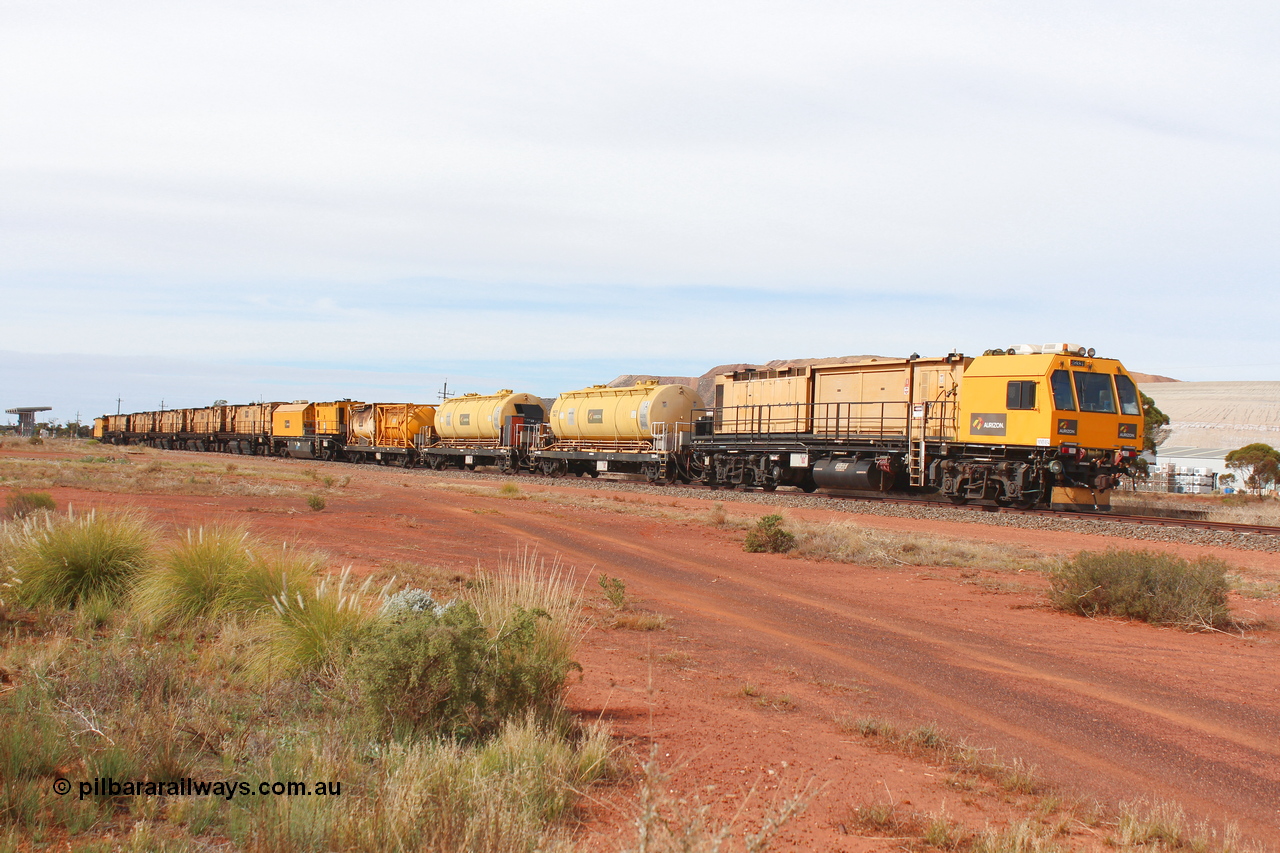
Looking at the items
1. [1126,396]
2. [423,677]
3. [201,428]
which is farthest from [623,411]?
[201,428]

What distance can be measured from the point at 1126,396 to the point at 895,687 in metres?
18.2

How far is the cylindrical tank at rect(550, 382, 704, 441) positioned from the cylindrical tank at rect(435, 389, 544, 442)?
4.18 meters

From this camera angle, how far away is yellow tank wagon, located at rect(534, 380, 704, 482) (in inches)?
1374

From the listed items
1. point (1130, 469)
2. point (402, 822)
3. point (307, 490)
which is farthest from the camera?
point (307, 490)

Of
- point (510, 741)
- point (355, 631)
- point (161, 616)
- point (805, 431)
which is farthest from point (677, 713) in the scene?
point (805, 431)

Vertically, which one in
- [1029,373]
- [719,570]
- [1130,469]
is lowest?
[719,570]

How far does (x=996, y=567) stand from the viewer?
50.4 feet

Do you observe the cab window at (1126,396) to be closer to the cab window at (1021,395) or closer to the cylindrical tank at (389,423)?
the cab window at (1021,395)

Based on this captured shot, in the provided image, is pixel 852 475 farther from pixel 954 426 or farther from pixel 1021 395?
pixel 1021 395

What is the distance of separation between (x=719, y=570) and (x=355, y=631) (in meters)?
8.80

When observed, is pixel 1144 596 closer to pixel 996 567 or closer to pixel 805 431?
pixel 996 567

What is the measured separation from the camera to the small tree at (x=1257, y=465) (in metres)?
51.4

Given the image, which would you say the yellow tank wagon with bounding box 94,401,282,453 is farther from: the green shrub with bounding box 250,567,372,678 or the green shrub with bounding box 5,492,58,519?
the green shrub with bounding box 250,567,372,678

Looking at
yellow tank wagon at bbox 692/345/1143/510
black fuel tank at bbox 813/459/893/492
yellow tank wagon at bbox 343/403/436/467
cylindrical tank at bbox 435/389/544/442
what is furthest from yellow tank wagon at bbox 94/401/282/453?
black fuel tank at bbox 813/459/893/492
